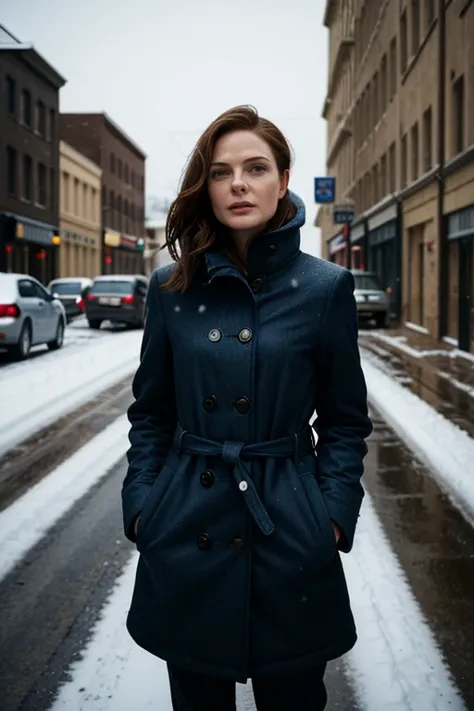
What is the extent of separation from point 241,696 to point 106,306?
22124 millimetres

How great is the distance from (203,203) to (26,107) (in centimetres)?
3995

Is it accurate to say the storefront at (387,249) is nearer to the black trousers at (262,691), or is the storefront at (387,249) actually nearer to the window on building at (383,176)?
the window on building at (383,176)

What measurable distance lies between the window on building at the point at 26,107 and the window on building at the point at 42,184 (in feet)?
8.27

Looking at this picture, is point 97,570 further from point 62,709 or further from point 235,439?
point 235,439

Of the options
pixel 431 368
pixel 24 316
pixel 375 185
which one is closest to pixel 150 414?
pixel 431 368

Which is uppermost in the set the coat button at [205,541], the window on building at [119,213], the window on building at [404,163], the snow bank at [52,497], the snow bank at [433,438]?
the window on building at [119,213]

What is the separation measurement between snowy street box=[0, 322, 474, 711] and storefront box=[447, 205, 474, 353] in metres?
9.76

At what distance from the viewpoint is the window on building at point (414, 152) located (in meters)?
25.5

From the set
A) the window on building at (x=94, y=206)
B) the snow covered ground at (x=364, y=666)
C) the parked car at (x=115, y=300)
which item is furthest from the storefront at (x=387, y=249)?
the snow covered ground at (x=364, y=666)

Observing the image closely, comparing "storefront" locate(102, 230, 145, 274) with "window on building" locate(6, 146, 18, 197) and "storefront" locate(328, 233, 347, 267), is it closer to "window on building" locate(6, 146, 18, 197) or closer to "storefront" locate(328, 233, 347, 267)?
"storefront" locate(328, 233, 347, 267)

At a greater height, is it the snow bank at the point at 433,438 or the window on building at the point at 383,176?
the window on building at the point at 383,176

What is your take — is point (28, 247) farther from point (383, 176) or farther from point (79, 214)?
point (383, 176)

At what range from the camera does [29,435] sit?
870cm

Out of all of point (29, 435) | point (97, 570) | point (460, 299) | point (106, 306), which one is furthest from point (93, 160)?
point (97, 570)
